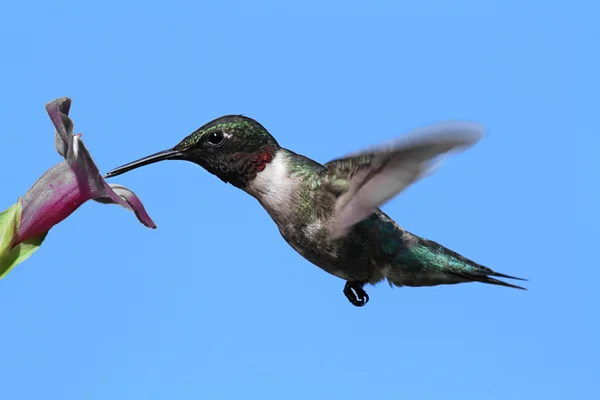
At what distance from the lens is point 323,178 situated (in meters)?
2.57

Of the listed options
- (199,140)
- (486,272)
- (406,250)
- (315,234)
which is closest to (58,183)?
(199,140)

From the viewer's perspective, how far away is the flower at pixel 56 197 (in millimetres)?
1991

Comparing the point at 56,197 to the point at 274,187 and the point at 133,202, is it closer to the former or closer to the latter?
the point at 133,202

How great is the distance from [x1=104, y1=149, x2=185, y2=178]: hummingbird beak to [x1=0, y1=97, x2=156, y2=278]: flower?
1.66 ft

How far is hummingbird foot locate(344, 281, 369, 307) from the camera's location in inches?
109

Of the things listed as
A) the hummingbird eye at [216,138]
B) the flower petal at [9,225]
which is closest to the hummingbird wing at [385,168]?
the hummingbird eye at [216,138]

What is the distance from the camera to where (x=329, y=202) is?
254 cm

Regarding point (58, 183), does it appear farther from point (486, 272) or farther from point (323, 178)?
point (486, 272)

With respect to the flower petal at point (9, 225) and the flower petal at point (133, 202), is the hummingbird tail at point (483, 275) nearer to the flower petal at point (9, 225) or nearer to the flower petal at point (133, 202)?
the flower petal at point (133, 202)

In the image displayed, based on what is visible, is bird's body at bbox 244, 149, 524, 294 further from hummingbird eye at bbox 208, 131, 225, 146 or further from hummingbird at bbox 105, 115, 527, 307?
hummingbird eye at bbox 208, 131, 225, 146

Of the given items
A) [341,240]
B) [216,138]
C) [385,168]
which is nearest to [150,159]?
[216,138]

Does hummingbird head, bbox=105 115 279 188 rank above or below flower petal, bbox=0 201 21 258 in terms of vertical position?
above

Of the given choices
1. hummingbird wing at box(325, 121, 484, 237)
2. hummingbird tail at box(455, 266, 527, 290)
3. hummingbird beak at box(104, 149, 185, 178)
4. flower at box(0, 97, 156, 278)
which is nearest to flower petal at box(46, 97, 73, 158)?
flower at box(0, 97, 156, 278)

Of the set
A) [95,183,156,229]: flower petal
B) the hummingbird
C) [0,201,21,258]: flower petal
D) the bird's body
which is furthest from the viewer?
the bird's body
